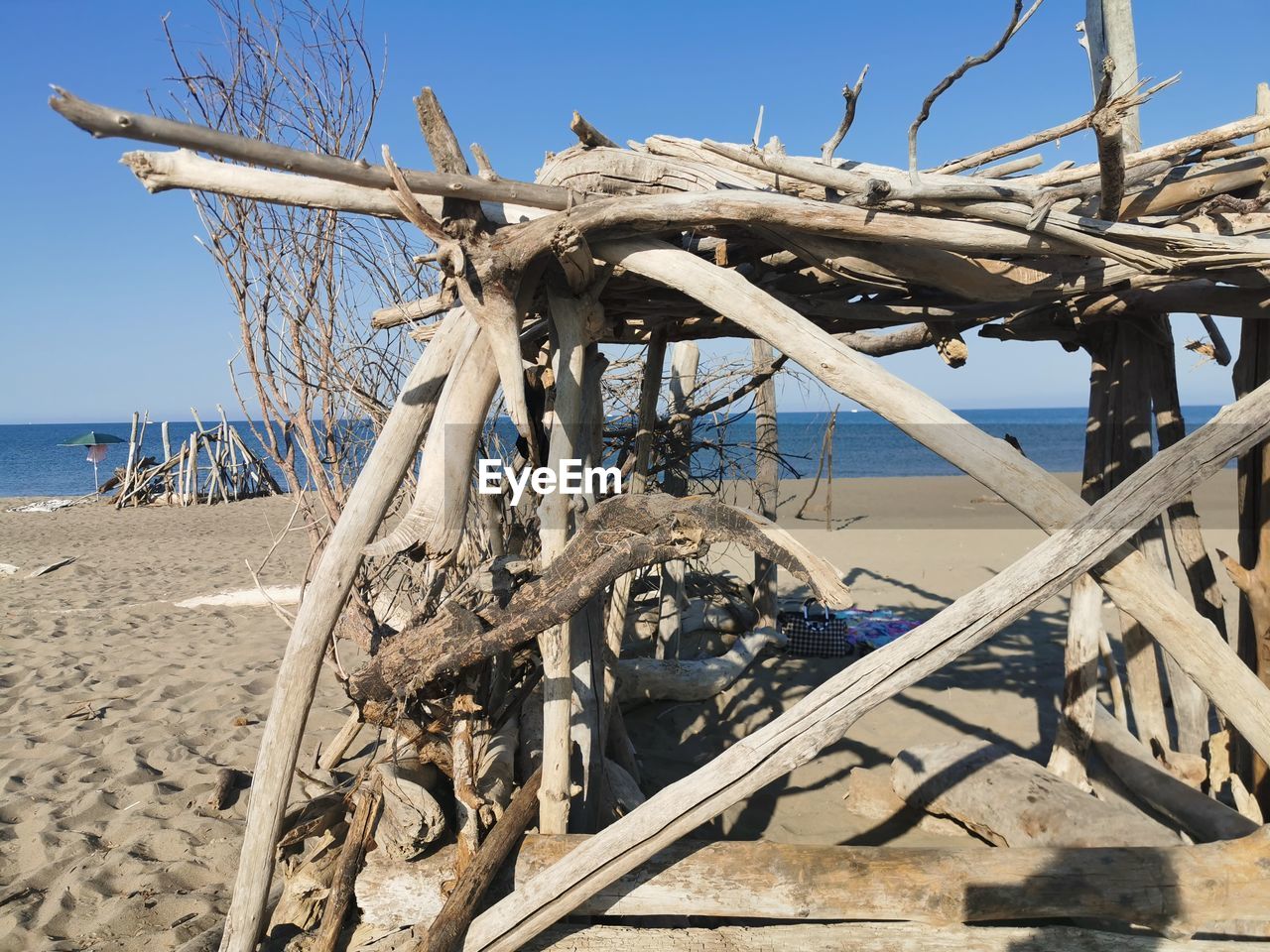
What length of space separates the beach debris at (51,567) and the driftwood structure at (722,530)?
9196mm

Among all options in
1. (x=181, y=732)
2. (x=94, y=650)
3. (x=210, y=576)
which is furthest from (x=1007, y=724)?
(x=210, y=576)

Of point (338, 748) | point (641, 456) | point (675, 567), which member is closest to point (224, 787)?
point (338, 748)

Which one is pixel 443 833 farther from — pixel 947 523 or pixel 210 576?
pixel 947 523

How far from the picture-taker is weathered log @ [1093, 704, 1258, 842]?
3.31 metres

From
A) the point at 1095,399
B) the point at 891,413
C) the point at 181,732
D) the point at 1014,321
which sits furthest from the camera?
the point at 181,732

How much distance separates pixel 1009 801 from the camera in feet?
12.5

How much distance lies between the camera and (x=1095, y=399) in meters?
4.36

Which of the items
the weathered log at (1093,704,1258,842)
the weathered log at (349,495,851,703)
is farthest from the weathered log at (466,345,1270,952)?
the weathered log at (1093,704,1258,842)

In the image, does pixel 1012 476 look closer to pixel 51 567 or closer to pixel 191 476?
pixel 51 567

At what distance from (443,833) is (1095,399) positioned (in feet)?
12.4

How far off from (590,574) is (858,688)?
89 centimetres

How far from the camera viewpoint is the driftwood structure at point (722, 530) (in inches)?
98.4

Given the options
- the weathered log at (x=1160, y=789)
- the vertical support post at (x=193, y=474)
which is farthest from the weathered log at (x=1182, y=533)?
the vertical support post at (x=193, y=474)

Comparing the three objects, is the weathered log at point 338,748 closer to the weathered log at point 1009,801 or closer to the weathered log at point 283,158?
the weathered log at point 1009,801
